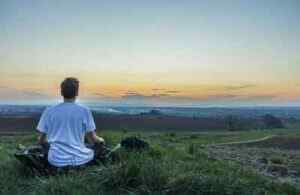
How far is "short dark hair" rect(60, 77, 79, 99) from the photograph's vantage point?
7.18m

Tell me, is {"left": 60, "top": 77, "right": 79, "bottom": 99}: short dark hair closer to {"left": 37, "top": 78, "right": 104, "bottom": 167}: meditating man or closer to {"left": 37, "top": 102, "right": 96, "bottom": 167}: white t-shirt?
{"left": 37, "top": 78, "right": 104, "bottom": 167}: meditating man

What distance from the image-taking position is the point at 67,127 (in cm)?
725

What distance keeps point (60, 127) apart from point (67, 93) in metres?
0.47

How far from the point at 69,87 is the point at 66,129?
56 centimetres

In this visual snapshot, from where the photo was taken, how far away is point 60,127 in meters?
7.29

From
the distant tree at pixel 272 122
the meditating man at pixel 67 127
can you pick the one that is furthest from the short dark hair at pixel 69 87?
the distant tree at pixel 272 122

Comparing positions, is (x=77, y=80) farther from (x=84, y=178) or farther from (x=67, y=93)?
(x=84, y=178)

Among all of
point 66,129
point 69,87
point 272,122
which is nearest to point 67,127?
point 66,129

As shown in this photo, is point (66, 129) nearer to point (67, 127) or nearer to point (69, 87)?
point (67, 127)

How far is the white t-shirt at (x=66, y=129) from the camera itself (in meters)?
→ 7.25

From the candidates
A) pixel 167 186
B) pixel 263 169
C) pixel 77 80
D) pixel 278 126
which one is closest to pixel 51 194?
pixel 167 186

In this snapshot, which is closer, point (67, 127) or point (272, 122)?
point (67, 127)

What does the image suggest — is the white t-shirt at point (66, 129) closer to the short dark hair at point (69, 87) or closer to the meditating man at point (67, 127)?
the meditating man at point (67, 127)

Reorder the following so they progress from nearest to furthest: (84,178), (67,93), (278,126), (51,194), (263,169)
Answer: (51,194) → (84,178) → (67,93) → (263,169) → (278,126)
